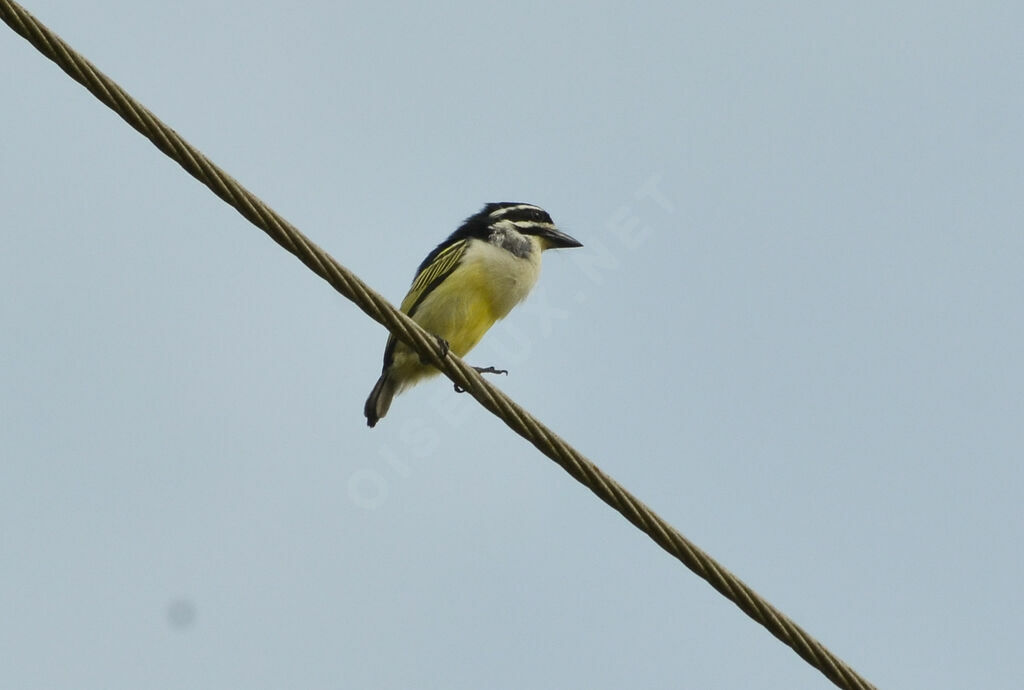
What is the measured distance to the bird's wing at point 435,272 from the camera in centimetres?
902

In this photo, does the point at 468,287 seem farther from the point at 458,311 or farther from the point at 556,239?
the point at 556,239

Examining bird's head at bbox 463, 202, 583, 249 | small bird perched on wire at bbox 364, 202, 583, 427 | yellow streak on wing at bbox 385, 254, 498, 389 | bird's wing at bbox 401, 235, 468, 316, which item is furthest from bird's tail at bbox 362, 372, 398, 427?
bird's head at bbox 463, 202, 583, 249

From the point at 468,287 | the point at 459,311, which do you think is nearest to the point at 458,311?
the point at 459,311

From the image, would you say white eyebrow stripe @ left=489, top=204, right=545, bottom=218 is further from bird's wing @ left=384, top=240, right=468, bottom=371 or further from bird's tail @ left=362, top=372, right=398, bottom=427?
bird's tail @ left=362, top=372, right=398, bottom=427

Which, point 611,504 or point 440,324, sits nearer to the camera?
point 611,504

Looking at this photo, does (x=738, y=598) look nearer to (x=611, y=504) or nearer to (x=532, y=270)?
(x=611, y=504)

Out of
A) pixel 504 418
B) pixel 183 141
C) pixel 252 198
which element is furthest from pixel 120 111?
pixel 504 418

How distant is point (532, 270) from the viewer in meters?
9.09

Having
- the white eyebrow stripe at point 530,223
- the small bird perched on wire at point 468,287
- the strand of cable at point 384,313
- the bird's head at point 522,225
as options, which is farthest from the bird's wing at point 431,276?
the strand of cable at point 384,313

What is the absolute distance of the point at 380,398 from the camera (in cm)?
925

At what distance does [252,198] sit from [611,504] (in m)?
1.66

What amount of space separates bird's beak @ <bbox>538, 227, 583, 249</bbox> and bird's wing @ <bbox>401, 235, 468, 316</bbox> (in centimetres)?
59

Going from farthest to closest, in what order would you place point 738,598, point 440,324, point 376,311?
1. point 440,324
2. point 376,311
3. point 738,598

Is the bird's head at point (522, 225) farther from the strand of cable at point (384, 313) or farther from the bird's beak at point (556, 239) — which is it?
the strand of cable at point (384, 313)
